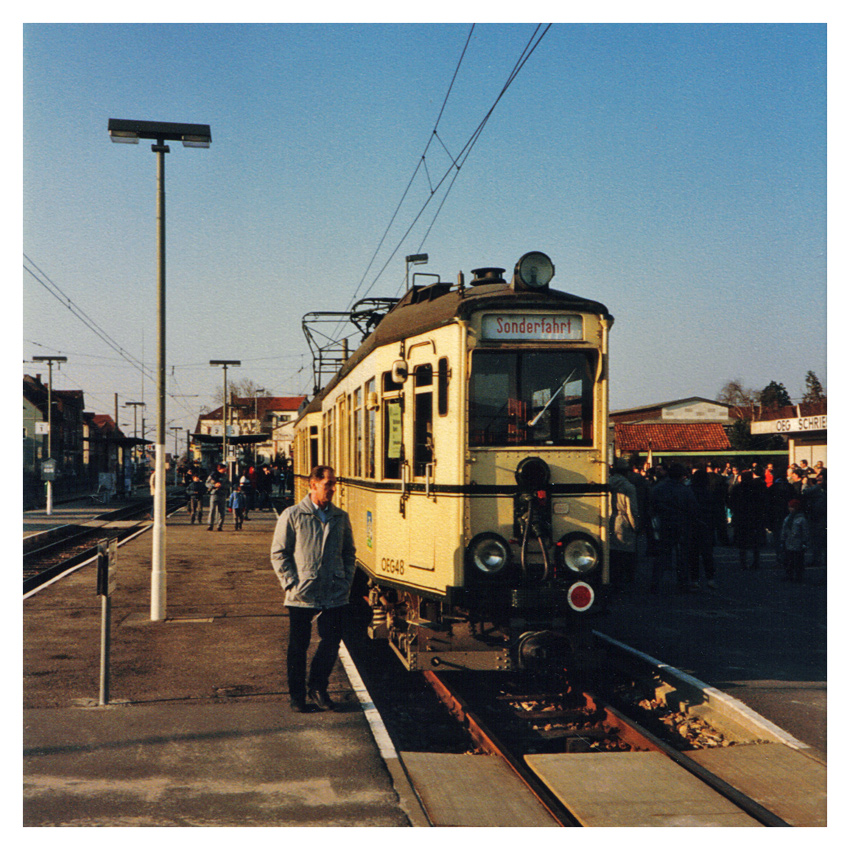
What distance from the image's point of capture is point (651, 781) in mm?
5238

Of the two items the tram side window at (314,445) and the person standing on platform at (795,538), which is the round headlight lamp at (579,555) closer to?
the person standing on platform at (795,538)

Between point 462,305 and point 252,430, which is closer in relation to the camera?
point 462,305

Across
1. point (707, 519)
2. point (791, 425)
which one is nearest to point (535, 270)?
point (707, 519)

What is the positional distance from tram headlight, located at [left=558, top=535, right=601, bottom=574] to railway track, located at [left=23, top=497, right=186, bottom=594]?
25.5 feet

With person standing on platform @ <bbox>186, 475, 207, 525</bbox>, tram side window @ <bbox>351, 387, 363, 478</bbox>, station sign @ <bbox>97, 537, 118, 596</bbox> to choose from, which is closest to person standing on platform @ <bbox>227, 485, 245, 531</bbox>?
person standing on platform @ <bbox>186, 475, 207, 525</bbox>

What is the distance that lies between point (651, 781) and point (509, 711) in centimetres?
202

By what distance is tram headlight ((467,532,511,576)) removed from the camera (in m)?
6.60

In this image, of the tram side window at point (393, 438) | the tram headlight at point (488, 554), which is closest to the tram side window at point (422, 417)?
the tram side window at point (393, 438)

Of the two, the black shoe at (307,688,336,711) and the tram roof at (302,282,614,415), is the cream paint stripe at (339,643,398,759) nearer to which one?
the black shoe at (307,688,336,711)

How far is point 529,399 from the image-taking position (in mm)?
6895

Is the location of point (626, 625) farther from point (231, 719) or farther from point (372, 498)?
point (231, 719)

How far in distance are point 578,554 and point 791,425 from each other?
1691cm

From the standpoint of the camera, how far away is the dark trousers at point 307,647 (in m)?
6.26

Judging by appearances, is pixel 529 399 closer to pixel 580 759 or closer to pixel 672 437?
pixel 580 759
